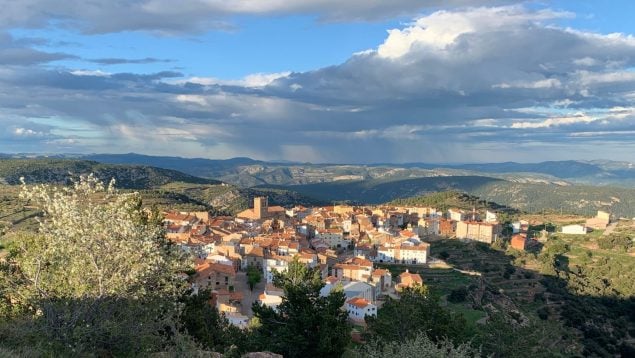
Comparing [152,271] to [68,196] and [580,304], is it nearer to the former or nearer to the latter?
[68,196]

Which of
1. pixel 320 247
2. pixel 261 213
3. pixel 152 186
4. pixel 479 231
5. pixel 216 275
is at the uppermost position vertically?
pixel 152 186

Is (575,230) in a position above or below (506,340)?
below

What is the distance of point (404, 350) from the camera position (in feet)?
44.0

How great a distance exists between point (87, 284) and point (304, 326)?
10.9 m

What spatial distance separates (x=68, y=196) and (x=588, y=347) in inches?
2038

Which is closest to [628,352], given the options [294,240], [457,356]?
[294,240]

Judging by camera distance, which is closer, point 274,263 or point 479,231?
point 274,263

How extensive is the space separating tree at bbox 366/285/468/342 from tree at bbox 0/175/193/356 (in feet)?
46.1

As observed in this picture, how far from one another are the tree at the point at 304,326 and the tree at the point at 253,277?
31704mm

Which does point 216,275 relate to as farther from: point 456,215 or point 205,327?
point 456,215

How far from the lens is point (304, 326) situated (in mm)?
21188

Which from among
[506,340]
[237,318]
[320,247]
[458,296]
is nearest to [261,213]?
[320,247]

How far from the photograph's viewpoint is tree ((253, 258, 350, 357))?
67.7ft

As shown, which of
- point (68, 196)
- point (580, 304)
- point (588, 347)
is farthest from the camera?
point (580, 304)
